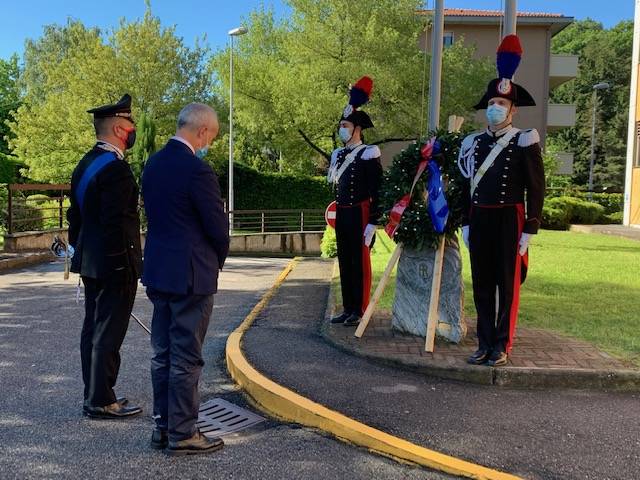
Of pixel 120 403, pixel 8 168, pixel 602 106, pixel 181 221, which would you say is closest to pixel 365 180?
pixel 181 221

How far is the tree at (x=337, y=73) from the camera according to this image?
23266mm

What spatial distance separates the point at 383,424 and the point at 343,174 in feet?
10.3

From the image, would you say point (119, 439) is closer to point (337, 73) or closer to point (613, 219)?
point (337, 73)

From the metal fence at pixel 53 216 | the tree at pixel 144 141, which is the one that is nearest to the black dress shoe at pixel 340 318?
the metal fence at pixel 53 216

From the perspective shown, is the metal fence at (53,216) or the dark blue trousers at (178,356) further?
the metal fence at (53,216)

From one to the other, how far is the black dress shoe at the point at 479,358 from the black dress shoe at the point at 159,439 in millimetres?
2578

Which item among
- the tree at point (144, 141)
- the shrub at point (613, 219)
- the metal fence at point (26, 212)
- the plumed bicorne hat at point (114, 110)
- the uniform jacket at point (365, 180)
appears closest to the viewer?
the plumed bicorne hat at point (114, 110)

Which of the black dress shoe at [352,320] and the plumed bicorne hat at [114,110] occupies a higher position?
the plumed bicorne hat at [114,110]

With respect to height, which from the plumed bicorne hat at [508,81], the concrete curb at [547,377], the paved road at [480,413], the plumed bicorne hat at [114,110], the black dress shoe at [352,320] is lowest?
the paved road at [480,413]

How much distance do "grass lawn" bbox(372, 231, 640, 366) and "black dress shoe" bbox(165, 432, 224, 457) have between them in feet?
11.8

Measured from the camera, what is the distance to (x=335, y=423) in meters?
3.82

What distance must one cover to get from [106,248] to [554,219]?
23.8 metres

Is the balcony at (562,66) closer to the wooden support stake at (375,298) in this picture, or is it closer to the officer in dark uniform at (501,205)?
the wooden support stake at (375,298)

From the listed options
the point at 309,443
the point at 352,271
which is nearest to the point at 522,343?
the point at 352,271
